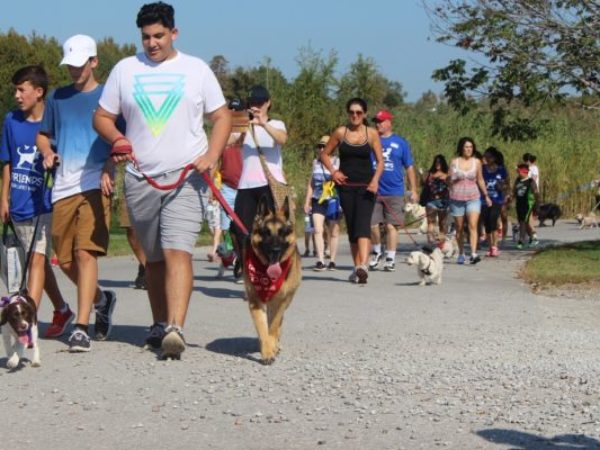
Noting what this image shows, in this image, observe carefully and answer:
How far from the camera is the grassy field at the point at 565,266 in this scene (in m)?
15.0

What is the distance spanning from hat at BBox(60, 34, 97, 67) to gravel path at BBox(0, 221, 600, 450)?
83.5 inches

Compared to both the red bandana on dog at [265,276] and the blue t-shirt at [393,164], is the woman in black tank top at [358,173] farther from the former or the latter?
the red bandana on dog at [265,276]

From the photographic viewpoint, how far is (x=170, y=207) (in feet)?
28.6

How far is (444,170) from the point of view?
68.0 ft

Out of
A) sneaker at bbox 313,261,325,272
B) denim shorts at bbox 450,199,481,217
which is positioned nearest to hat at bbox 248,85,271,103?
sneaker at bbox 313,261,325,272

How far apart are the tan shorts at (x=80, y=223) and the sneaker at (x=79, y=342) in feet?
2.26

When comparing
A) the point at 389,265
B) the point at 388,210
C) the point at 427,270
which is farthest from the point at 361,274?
the point at 388,210

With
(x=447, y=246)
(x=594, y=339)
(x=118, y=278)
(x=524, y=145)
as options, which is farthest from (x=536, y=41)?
(x=524, y=145)

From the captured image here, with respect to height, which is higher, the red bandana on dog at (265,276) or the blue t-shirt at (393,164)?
the blue t-shirt at (393,164)

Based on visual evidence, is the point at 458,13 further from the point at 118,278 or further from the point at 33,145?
the point at 33,145

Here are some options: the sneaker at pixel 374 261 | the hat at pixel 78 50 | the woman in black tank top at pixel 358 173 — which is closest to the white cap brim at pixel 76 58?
the hat at pixel 78 50

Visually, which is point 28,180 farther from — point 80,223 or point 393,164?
point 393,164

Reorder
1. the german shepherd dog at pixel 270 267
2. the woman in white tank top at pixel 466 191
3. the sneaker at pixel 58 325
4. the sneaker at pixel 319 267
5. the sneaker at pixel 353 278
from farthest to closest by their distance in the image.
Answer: the woman in white tank top at pixel 466 191 < the sneaker at pixel 319 267 < the sneaker at pixel 353 278 < the sneaker at pixel 58 325 < the german shepherd dog at pixel 270 267

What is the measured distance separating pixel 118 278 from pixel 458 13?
6493mm
